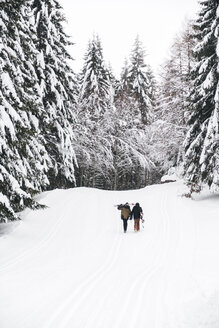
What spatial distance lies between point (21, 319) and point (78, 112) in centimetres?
2222

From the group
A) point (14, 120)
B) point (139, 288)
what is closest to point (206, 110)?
point (14, 120)

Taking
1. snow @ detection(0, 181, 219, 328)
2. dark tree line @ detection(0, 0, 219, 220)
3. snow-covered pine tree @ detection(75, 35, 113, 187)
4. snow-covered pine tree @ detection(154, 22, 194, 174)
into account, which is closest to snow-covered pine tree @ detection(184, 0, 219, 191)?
dark tree line @ detection(0, 0, 219, 220)

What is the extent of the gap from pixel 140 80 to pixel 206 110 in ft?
55.8

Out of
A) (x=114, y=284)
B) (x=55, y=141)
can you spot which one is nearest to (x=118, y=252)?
(x=114, y=284)

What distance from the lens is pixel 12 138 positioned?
8922 mm

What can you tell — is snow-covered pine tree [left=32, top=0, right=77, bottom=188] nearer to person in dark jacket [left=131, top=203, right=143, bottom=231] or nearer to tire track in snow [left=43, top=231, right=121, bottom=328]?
person in dark jacket [left=131, top=203, right=143, bottom=231]

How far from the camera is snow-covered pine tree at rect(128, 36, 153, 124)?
3075 cm

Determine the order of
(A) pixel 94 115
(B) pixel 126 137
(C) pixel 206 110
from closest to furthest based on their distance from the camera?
(C) pixel 206 110 < (A) pixel 94 115 < (B) pixel 126 137

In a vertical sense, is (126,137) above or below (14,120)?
above

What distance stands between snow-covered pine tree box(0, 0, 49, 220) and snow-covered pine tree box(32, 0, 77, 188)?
14.3 ft

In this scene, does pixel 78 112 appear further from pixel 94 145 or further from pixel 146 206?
pixel 146 206

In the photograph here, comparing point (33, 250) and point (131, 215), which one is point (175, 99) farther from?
point (33, 250)

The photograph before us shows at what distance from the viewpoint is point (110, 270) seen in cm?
791

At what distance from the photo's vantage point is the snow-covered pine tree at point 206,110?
45.6 feet
